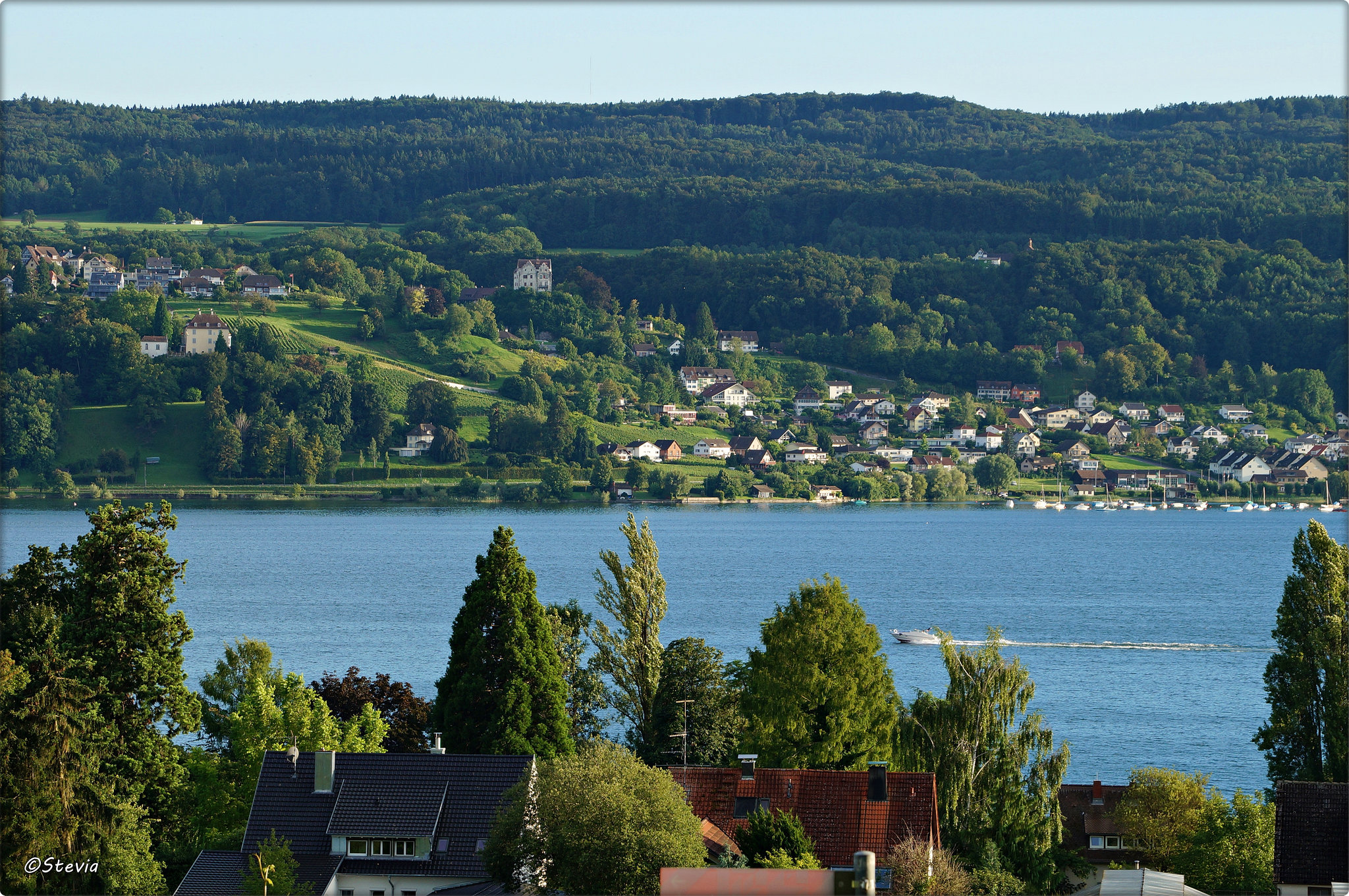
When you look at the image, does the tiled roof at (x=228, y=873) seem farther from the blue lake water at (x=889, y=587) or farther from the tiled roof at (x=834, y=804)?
the blue lake water at (x=889, y=587)

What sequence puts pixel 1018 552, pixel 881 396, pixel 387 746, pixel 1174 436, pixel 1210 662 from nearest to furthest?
pixel 387 746 → pixel 1210 662 → pixel 1018 552 → pixel 1174 436 → pixel 881 396

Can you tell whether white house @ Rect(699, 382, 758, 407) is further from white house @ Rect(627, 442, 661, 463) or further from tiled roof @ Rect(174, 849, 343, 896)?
tiled roof @ Rect(174, 849, 343, 896)

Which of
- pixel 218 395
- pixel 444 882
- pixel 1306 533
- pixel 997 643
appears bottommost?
pixel 444 882

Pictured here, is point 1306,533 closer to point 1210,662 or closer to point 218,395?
point 1210,662

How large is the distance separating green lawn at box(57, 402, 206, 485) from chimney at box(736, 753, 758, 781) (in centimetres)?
12023

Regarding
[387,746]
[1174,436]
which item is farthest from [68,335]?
[387,746]

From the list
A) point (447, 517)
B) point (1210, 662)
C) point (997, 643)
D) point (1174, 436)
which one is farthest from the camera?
point (1174, 436)

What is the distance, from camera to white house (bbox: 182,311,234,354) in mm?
162000

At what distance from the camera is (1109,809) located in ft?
93.8

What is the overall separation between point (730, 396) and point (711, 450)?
25522 millimetres

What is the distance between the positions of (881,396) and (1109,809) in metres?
165

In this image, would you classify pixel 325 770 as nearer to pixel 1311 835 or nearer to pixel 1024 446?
pixel 1311 835

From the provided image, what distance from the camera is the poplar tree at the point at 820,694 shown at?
27.7 m

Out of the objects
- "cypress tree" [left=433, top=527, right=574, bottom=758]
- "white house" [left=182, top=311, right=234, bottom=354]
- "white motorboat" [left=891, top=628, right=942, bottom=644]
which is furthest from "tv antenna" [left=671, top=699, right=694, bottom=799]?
"white house" [left=182, top=311, right=234, bottom=354]
